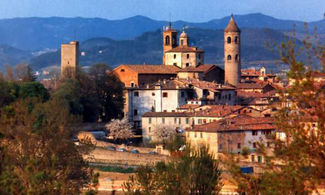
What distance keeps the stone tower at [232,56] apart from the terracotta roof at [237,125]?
1939 centimetres

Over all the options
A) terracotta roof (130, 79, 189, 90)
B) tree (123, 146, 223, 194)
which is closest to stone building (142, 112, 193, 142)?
terracotta roof (130, 79, 189, 90)

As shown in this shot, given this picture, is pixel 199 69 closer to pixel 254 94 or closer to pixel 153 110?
pixel 254 94

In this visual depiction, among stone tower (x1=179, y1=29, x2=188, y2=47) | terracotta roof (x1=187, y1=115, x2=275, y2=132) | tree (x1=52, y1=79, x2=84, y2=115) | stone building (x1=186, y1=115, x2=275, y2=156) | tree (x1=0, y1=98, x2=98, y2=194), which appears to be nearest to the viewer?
tree (x1=0, y1=98, x2=98, y2=194)

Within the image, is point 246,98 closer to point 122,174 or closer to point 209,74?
point 209,74

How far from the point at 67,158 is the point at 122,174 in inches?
598

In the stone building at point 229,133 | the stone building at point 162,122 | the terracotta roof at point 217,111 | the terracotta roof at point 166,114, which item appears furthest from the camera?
the terracotta roof at point 166,114

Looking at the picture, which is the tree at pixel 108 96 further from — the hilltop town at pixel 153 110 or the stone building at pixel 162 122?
the stone building at pixel 162 122

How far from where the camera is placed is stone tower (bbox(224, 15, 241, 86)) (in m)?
67.4

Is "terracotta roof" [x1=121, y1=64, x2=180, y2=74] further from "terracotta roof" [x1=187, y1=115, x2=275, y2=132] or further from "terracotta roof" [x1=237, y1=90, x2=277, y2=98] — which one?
"terracotta roof" [x1=187, y1=115, x2=275, y2=132]

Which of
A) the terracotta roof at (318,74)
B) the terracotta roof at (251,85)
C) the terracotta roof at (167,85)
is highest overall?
the terracotta roof at (251,85)

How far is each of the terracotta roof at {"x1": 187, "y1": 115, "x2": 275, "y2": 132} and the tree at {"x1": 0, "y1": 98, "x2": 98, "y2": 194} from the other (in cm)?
1703

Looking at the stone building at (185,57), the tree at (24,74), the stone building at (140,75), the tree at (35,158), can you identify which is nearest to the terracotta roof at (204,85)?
the stone building at (140,75)

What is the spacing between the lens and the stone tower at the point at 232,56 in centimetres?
6738

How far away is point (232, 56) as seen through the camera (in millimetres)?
68750
